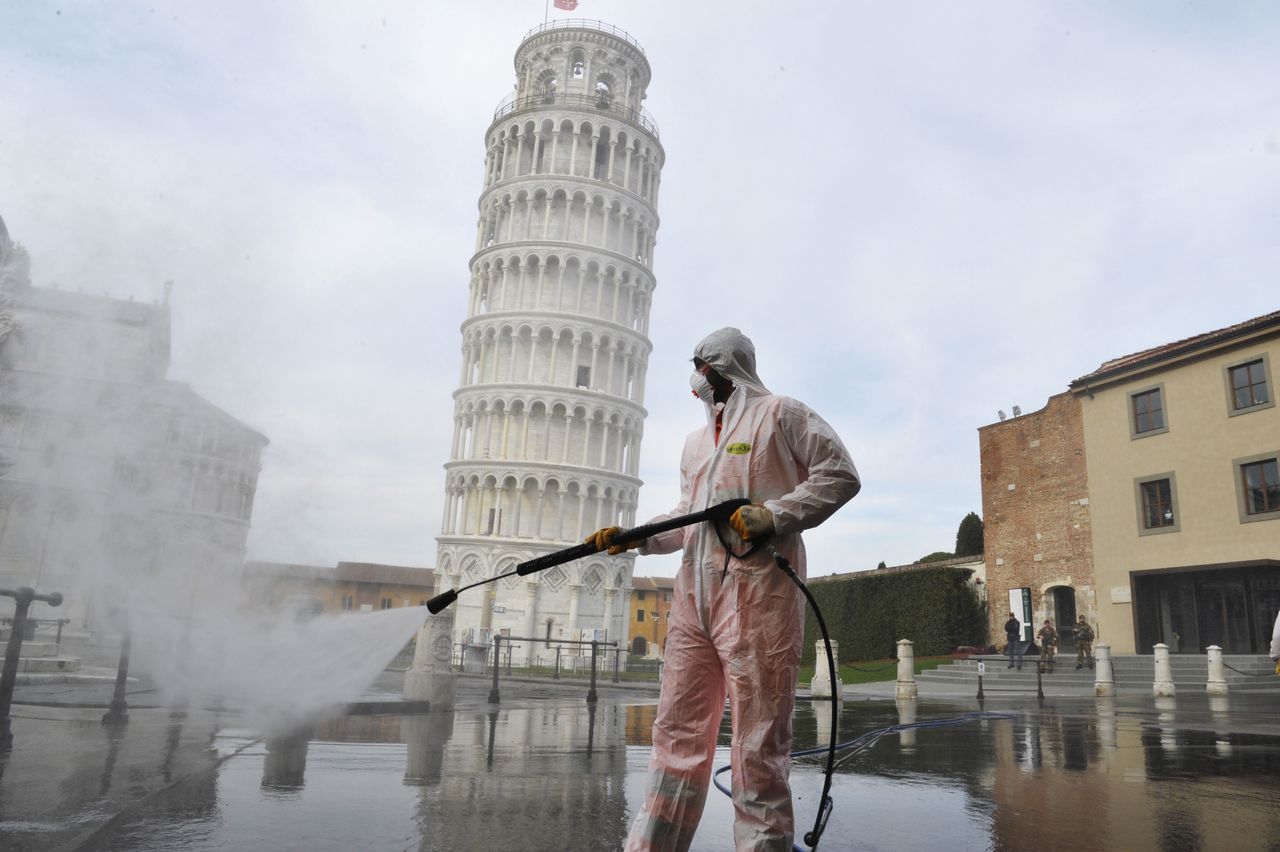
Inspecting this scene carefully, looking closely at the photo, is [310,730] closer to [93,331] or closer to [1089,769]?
[93,331]

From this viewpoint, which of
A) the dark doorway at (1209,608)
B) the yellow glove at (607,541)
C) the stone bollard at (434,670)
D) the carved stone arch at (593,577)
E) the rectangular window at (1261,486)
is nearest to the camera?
the yellow glove at (607,541)

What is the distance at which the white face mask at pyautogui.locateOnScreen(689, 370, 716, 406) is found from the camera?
391 cm

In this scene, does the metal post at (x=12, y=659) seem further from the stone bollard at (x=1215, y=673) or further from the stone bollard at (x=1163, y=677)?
the stone bollard at (x=1215, y=673)

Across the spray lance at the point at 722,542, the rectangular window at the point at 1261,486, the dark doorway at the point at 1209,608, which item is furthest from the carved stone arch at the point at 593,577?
the spray lance at the point at 722,542

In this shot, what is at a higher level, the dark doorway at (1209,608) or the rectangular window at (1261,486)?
the rectangular window at (1261,486)

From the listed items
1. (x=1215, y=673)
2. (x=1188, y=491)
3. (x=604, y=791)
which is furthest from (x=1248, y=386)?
(x=604, y=791)

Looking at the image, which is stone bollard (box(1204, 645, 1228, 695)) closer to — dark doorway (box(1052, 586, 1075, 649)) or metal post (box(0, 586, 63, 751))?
dark doorway (box(1052, 586, 1075, 649))

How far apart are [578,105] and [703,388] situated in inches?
2307

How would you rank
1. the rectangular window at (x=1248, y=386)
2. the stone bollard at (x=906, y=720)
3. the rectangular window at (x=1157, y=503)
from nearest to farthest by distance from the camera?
the stone bollard at (x=906, y=720) < the rectangular window at (x=1248, y=386) < the rectangular window at (x=1157, y=503)

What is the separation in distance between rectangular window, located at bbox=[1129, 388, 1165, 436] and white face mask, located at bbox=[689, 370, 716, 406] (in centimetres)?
2809

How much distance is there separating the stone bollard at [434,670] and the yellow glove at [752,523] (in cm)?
887

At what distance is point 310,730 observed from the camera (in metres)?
8.29

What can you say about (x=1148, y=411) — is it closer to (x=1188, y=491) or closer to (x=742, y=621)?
A: (x=1188, y=491)

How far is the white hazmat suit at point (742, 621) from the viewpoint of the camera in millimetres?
3055
